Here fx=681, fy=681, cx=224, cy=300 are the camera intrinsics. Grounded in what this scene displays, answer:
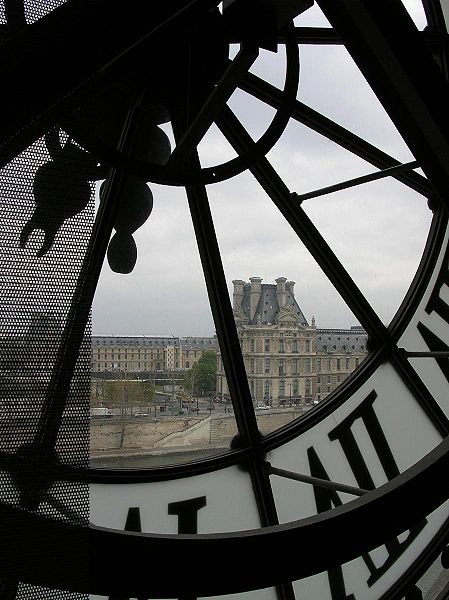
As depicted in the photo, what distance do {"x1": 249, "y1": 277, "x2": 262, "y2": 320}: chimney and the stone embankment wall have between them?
3.27 feet

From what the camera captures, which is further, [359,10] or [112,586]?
[359,10]

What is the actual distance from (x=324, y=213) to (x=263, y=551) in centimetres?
404

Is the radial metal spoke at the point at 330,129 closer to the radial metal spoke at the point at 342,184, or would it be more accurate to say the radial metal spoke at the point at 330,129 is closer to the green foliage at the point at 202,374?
the radial metal spoke at the point at 342,184

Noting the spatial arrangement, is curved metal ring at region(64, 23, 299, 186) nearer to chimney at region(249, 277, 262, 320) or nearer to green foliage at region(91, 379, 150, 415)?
chimney at region(249, 277, 262, 320)

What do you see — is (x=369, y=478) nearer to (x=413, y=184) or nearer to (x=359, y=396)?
(x=359, y=396)

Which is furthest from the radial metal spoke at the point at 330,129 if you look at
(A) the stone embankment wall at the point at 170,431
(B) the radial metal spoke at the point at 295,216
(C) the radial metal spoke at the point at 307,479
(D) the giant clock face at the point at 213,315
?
(C) the radial metal spoke at the point at 307,479

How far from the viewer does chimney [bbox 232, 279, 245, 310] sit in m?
6.05

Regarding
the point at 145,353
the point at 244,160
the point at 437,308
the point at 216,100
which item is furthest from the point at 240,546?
the point at 437,308

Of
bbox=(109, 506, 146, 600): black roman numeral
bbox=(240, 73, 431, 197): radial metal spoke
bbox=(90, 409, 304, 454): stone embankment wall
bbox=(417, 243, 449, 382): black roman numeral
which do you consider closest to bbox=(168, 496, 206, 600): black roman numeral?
bbox=(109, 506, 146, 600): black roman numeral

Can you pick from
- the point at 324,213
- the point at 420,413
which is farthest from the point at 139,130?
the point at 420,413

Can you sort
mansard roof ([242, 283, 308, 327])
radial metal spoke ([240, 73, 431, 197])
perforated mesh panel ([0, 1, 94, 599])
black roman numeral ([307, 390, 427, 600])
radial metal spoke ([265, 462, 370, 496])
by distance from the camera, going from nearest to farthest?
1. perforated mesh panel ([0, 1, 94, 599])
2. radial metal spoke ([240, 73, 431, 197])
3. radial metal spoke ([265, 462, 370, 496])
4. mansard roof ([242, 283, 308, 327])
5. black roman numeral ([307, 390, 427, 600])

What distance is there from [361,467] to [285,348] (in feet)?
5.01

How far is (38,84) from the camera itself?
82.4 inches

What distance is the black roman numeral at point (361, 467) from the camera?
6750 mm
